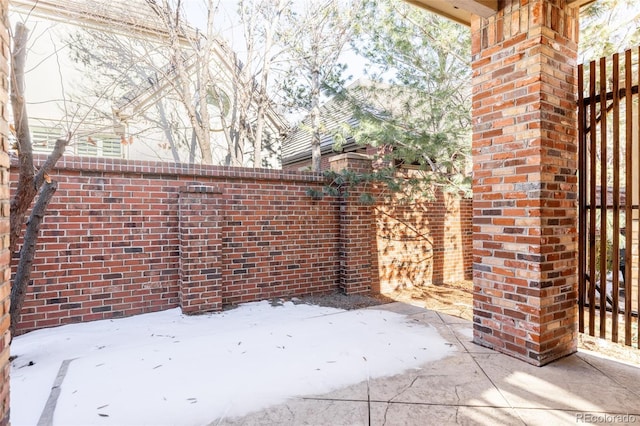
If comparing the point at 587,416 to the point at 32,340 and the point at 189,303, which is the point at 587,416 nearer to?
the point at 189,303

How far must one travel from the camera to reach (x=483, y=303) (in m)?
3.12

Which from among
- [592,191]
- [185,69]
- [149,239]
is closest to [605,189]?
[592,191]

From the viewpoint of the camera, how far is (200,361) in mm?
2910

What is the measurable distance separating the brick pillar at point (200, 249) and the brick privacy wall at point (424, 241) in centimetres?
308

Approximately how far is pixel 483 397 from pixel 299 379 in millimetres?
1314

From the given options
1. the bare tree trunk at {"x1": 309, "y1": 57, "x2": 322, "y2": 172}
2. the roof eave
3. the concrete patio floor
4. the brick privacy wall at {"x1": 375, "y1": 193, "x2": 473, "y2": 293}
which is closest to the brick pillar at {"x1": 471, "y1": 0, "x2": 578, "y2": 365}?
the roof eave

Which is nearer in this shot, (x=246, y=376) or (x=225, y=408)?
(x=225, y=408)

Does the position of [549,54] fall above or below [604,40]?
below

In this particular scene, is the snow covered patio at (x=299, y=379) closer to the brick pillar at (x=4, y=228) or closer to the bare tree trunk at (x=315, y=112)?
the brick pillar at (x=4, y=228)

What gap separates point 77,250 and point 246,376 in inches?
104

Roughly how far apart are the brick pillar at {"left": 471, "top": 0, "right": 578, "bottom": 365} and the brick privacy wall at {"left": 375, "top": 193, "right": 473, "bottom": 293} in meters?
3.24

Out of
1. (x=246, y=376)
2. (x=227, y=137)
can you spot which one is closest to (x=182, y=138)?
(x=227, y=137)

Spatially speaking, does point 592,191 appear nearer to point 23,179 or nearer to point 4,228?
point 4,228

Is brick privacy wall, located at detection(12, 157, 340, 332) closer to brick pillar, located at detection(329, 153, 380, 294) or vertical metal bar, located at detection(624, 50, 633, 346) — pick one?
brick pillar, located at detection(329, 153, 380, 294)
